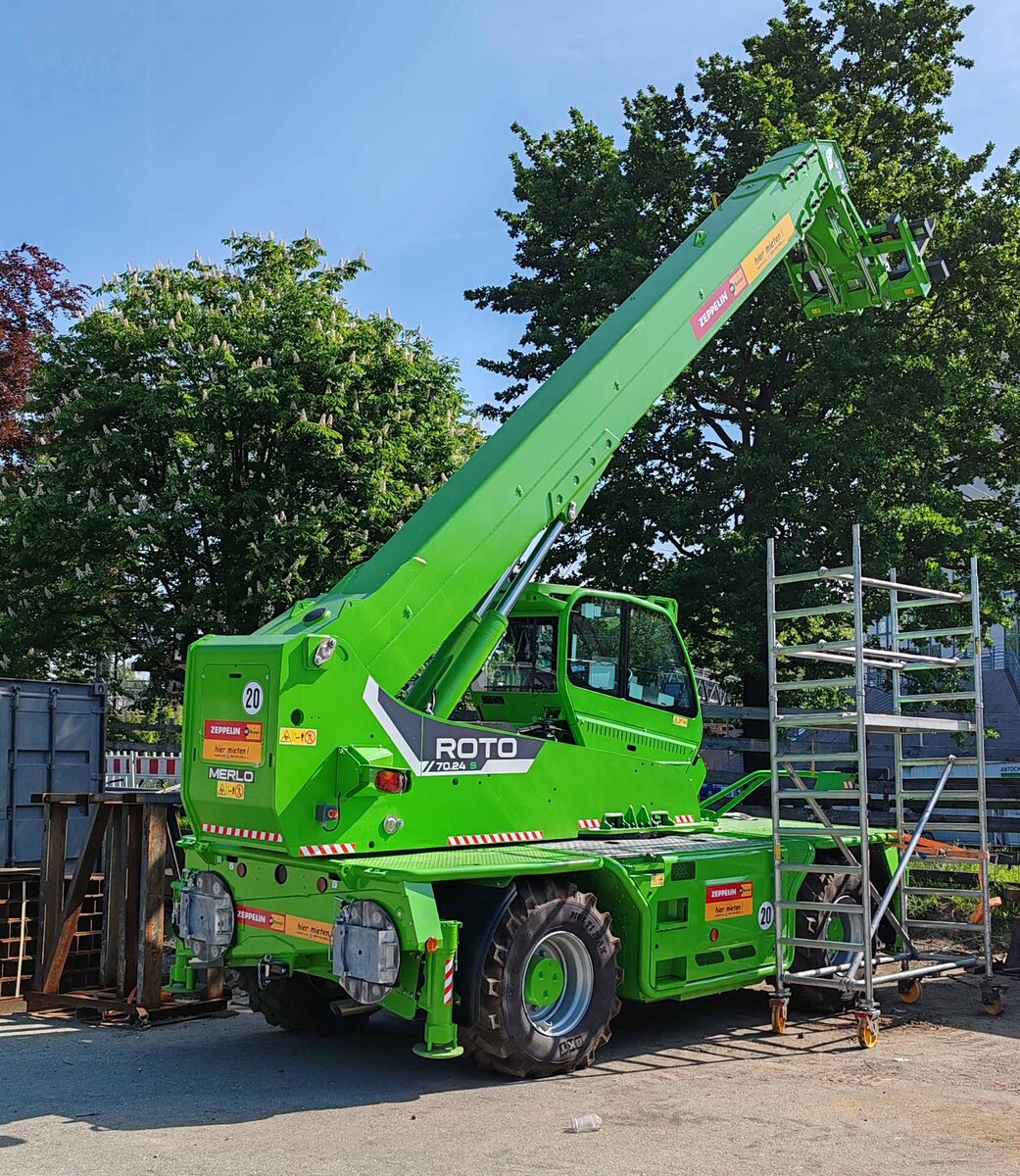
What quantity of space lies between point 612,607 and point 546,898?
2.65 metres

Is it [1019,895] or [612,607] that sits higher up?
[612,607]

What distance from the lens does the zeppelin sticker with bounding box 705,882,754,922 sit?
874 centimetres

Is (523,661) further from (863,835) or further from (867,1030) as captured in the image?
(867,1030)

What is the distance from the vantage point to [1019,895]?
12039 millimetres

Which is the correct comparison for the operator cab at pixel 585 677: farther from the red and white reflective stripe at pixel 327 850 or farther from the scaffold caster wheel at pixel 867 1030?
the scaffold caster wheel at pixel 867 1030

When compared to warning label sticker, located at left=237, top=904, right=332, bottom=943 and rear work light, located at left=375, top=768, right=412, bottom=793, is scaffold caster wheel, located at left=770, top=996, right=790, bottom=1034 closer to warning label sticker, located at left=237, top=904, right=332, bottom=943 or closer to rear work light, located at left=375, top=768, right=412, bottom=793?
rear work light, located at left=375, top=768, right=412, bottom=793

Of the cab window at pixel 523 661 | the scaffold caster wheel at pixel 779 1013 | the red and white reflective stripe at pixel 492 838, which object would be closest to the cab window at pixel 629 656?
the cab window at pixel 523 661

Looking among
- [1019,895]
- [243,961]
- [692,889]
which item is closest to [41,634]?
[243,961]

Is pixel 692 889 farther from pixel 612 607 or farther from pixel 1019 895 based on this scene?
pixel 1019 895

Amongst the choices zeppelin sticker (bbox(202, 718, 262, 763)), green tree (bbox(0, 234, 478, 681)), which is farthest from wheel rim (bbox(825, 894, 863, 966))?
green tree (bbox(0, 234, 478, 681))

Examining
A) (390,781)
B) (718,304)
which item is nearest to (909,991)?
(390,781)

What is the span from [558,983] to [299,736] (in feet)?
Answer: 7.49

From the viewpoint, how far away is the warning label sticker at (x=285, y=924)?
23.9 feet

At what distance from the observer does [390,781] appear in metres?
7.42
